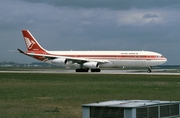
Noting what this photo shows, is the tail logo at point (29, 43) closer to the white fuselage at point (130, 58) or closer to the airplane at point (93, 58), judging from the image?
the airplane at point (93, 58)

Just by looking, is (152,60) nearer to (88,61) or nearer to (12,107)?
(88,61)

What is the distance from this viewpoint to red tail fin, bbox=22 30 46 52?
85562mm

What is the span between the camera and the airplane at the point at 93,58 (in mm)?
78125

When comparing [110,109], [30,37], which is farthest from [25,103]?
[30,37]

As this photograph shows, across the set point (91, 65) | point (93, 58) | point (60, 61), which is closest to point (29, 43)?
point (60, 61)

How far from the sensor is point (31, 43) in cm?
8600

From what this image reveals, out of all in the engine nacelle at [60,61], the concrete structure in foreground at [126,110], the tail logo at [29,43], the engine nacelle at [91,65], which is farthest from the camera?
the tail logo at [29,43]

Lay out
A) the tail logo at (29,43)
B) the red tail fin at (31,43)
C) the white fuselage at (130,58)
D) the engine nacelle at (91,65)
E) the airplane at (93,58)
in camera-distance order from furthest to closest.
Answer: the tail logo at (29,43)
the red tail fin at (31,43)
the engine nacelle at (91,65)
the airplane at (93,58)
the white fuselage at (130,58)

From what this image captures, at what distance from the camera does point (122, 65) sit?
7969cm

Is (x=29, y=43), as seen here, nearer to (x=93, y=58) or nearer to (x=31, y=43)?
(x=31, y=43)

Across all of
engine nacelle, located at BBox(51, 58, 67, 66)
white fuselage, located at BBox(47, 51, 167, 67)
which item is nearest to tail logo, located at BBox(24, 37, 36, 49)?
engine nacelle, located at BBox(51, 58, 67, 66)

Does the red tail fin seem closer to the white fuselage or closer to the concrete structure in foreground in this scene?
the white fuselage

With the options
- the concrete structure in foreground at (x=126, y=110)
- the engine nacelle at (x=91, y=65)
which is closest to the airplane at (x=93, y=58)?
the engine nacelle at (x=91, y=65)

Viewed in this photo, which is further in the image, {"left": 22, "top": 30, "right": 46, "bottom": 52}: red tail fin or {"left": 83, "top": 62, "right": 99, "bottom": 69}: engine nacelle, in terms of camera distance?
{"left": 22, "top": 30, "right": 46, "bottom": 52}: red tail fin
